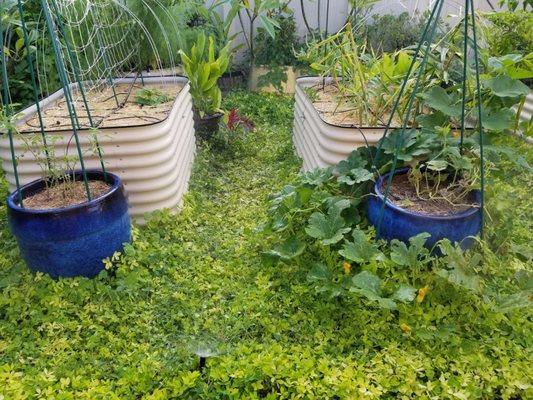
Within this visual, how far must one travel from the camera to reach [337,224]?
2.31 m

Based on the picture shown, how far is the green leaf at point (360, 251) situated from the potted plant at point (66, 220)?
1.22 meters

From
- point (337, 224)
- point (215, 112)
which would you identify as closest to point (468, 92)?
point (337, 224)

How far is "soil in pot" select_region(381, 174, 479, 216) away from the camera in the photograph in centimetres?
224

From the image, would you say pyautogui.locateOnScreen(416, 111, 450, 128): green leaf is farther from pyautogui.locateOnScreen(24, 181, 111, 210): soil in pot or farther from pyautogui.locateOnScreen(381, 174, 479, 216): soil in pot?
pyautogui.locateOnScreen(24, 181, 111, 210): soil in pot

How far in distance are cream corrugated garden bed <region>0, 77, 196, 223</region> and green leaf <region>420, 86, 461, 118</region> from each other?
1.55m

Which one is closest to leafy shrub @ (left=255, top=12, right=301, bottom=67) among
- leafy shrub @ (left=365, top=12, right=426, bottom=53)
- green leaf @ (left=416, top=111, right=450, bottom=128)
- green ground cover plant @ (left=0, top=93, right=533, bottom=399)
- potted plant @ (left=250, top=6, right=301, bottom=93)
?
potted plant @ (left=250, top=6, right=301, bottom=93)

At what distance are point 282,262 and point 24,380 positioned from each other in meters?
1.31

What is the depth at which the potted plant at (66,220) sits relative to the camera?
85.3 inches

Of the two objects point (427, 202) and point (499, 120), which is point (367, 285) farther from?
point (499, 120)

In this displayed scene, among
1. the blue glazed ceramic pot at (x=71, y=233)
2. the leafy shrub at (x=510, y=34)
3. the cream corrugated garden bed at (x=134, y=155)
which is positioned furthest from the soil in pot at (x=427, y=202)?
the leafy shrub at (x=510, y=34)

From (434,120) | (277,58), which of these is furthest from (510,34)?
(277,58)

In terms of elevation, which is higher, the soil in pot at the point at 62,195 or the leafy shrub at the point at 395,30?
the leafy shrub at the point at 395,30

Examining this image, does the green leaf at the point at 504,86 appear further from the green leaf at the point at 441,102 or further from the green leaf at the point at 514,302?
the green leaf at the point at 514,302

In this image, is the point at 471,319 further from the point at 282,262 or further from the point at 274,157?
the point at 274,157
